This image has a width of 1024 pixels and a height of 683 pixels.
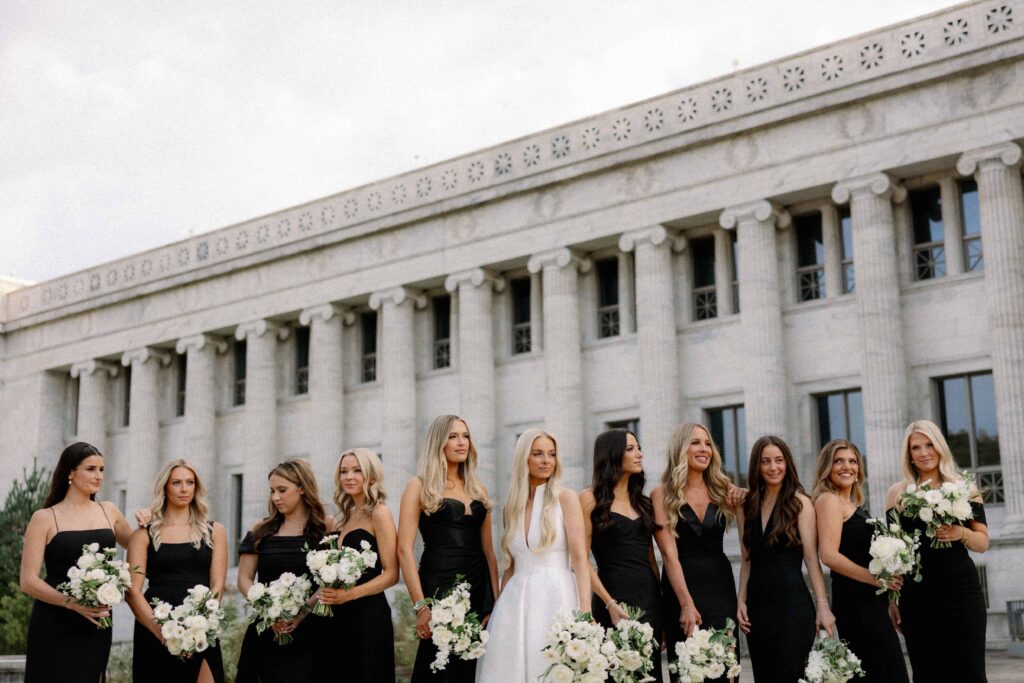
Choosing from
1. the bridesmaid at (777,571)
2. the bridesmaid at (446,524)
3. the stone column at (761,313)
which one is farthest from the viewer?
the stone column at (761,313)

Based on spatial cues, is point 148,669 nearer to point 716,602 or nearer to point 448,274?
point 716,602

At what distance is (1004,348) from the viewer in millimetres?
21562

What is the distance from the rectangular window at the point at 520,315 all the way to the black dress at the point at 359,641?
68.6 feet

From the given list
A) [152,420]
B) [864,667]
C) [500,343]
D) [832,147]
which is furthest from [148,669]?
[152,420]

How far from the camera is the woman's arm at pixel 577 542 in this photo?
8.13 metres

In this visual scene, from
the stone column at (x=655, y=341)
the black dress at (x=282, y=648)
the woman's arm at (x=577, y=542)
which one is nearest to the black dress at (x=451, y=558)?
the woman's arm at (x=577, y=542)

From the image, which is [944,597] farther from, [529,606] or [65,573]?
[65,573]

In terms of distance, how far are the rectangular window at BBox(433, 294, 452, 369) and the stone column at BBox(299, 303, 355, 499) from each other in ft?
8.62

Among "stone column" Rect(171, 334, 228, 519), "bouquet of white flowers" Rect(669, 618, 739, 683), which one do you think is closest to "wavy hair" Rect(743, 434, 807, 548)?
"bouquet of white flowers" Rect(669, 618, 739, 683)

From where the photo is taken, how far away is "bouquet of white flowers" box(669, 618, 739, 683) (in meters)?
7.51

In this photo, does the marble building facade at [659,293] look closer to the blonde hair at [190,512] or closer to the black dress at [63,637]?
the blonde hair at [190,512]

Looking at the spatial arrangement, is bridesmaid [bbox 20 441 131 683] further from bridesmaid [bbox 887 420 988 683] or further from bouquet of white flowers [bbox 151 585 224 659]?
bridesmaid [bbox 887 420 988 683]

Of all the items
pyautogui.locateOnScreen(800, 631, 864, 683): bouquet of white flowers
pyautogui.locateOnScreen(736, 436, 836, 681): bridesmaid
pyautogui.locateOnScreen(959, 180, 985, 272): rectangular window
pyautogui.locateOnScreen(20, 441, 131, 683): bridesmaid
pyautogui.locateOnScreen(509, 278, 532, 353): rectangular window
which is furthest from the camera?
pyautogui.locateOnScreen(509, 278, 532, 353): rectangular window

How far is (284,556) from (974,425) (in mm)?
17545
